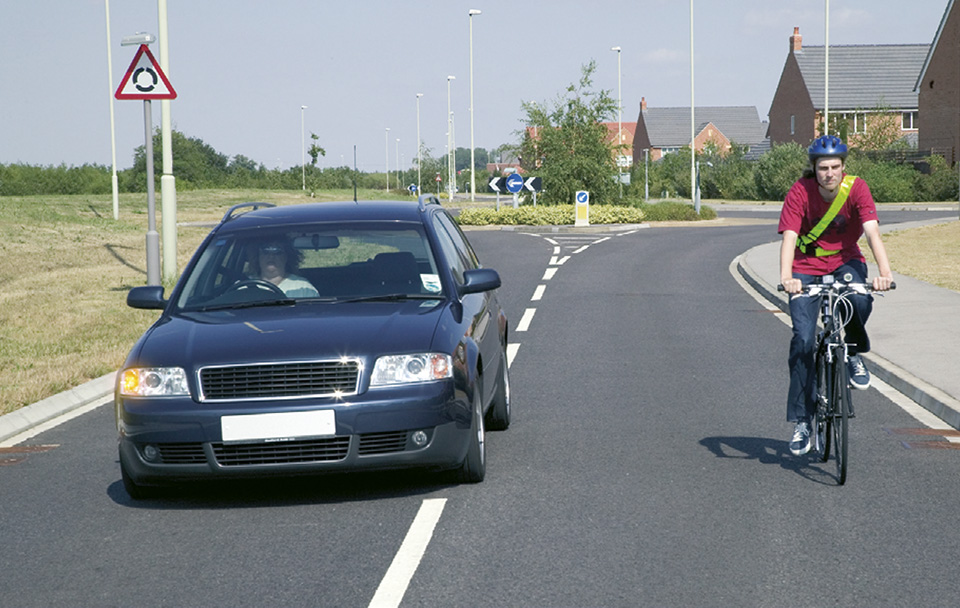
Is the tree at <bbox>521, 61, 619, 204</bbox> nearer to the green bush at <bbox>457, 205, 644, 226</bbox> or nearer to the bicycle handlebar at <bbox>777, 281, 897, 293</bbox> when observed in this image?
the green bush at <bbox>457, 205, 644, 226</bbox>

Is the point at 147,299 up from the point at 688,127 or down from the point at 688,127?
down

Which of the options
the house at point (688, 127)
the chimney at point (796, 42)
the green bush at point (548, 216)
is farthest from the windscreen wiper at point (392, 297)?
the house at point (688, 127)

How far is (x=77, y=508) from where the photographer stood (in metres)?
5.75

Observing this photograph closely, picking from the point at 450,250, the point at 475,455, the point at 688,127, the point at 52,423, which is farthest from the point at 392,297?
the point at 688,127

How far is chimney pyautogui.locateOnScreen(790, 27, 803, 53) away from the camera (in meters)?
77.4

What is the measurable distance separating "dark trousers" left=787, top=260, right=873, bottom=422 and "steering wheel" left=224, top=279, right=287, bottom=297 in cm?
285

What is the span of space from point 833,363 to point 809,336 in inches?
9.1

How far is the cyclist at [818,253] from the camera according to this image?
19.9 feet

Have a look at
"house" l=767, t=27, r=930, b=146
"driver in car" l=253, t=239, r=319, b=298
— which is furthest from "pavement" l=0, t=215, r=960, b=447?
"house" l=767, t=27, r=930, b=146

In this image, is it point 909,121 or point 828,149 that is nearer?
point 828,149

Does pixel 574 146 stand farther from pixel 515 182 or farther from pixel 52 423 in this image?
pixel 52 423

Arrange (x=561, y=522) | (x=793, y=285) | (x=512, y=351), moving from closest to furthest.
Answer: (x=561, y=522) → (x=793, y=285) → (x=512, y=351)

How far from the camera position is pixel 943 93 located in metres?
60.0

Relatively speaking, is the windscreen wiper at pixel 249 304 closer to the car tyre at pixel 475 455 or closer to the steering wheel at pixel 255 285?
the steering wheel at pixel 255 285
